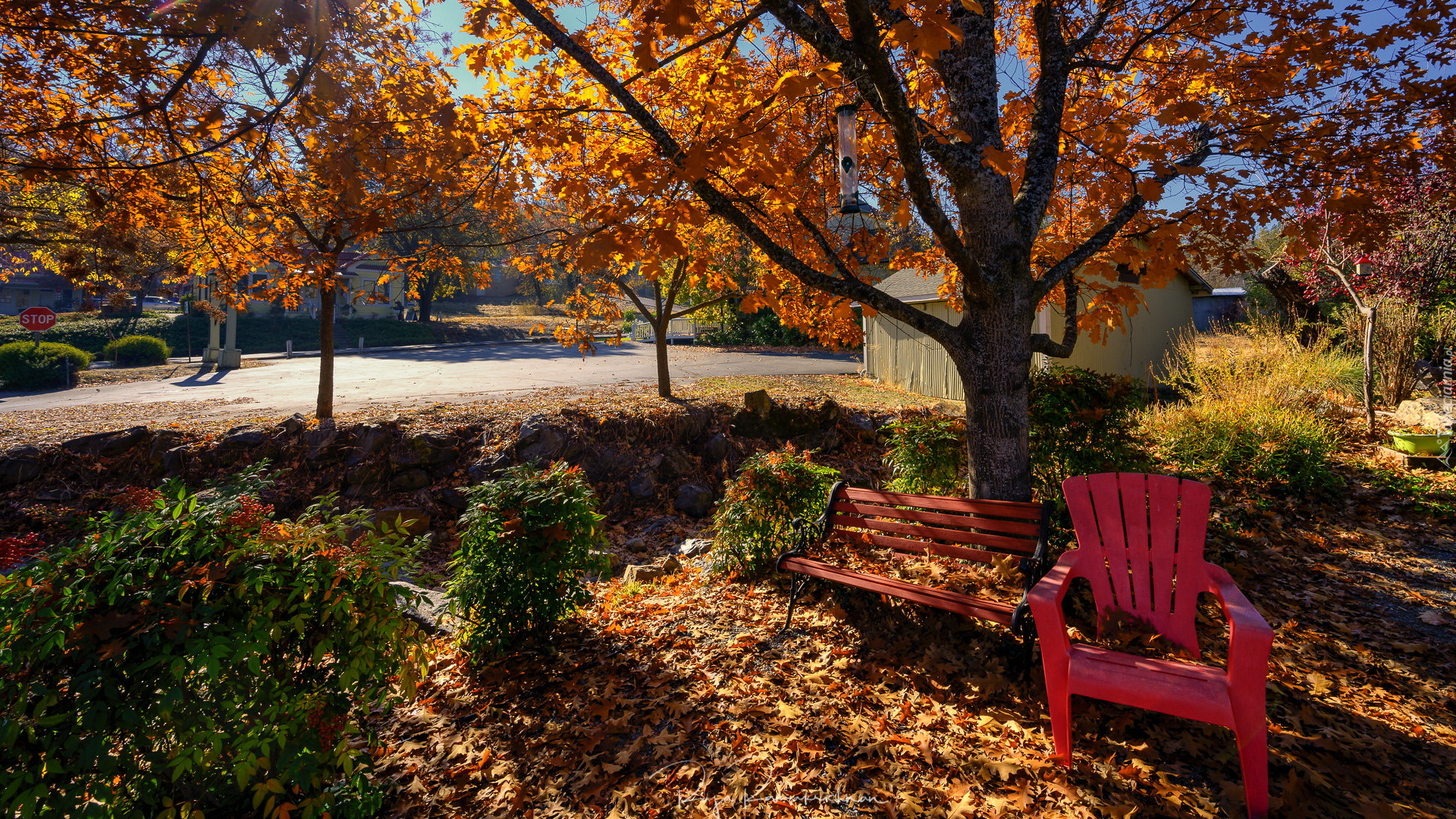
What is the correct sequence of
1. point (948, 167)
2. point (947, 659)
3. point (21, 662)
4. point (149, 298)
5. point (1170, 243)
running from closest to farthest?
point (21, 662)
point (947, 659)
point (948, 167)
point (1170, 243)
point (149, 298)

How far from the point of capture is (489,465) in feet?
28.0

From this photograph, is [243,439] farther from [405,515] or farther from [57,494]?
[405,515]

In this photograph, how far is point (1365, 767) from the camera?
257 centimetres

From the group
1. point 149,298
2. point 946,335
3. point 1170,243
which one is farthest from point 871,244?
point 149,298

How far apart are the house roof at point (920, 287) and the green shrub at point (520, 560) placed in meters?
11.5

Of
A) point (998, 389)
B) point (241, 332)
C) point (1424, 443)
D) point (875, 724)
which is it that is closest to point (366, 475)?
point (875, 724)

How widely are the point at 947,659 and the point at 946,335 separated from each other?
6.74ft

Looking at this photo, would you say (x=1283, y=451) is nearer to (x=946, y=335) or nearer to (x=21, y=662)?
(x=946, y=335)

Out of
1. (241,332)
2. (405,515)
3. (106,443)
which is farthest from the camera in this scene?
(241,332)

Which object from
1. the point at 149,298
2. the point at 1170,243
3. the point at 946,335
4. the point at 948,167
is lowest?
the point at 946,335

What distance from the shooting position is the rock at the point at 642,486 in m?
8.81

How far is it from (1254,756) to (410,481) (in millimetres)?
8870

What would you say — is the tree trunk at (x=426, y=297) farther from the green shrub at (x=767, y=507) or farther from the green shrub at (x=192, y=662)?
the green shrub at (x=192, y=662)

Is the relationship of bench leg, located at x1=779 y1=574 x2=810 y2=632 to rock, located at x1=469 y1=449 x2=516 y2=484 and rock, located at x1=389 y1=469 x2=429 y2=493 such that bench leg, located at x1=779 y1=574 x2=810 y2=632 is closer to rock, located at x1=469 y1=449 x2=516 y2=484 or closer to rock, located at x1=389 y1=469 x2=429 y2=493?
rock, located at x1=469 y1=449 x2=516 y2=484
